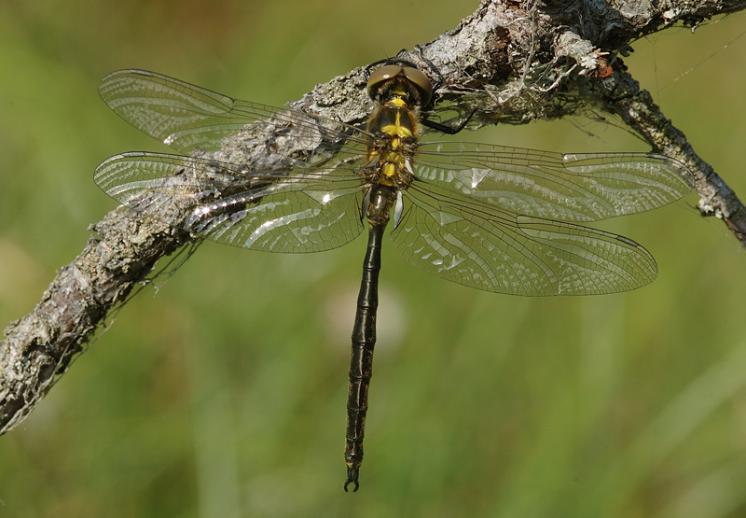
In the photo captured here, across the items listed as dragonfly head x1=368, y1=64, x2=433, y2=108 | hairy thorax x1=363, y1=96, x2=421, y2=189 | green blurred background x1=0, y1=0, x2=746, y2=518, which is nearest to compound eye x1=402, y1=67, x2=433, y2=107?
dragonfly head x1=368, y1=64, x2=433, y2=108

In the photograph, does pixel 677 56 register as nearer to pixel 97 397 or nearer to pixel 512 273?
pixel 512 273

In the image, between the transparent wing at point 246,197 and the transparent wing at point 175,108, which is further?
the transparent wing at point 175,108

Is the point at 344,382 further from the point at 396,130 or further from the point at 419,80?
the point at 419,80

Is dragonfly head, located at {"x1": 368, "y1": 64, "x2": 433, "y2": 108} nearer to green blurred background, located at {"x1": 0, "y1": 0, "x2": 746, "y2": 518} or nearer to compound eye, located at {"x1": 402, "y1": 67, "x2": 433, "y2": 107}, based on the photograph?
compound eye, located at {"x1": 402, "y1": 67, "x2": 433, "y2": 107}

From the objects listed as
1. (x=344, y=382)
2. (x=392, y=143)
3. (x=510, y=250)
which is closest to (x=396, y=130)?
(x=392, y=143)

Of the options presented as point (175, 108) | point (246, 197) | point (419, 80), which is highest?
point (175, 108)

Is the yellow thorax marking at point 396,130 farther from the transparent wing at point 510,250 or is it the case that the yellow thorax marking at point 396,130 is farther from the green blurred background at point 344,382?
the green blurred background at point 344,382

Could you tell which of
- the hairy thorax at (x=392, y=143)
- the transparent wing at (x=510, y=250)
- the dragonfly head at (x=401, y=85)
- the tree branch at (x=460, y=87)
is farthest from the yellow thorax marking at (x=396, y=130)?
the tree branch at (x=460, y=87)

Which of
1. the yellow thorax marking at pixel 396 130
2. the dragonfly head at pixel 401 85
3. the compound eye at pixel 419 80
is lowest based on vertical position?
the compound eye at pixel 419 80
